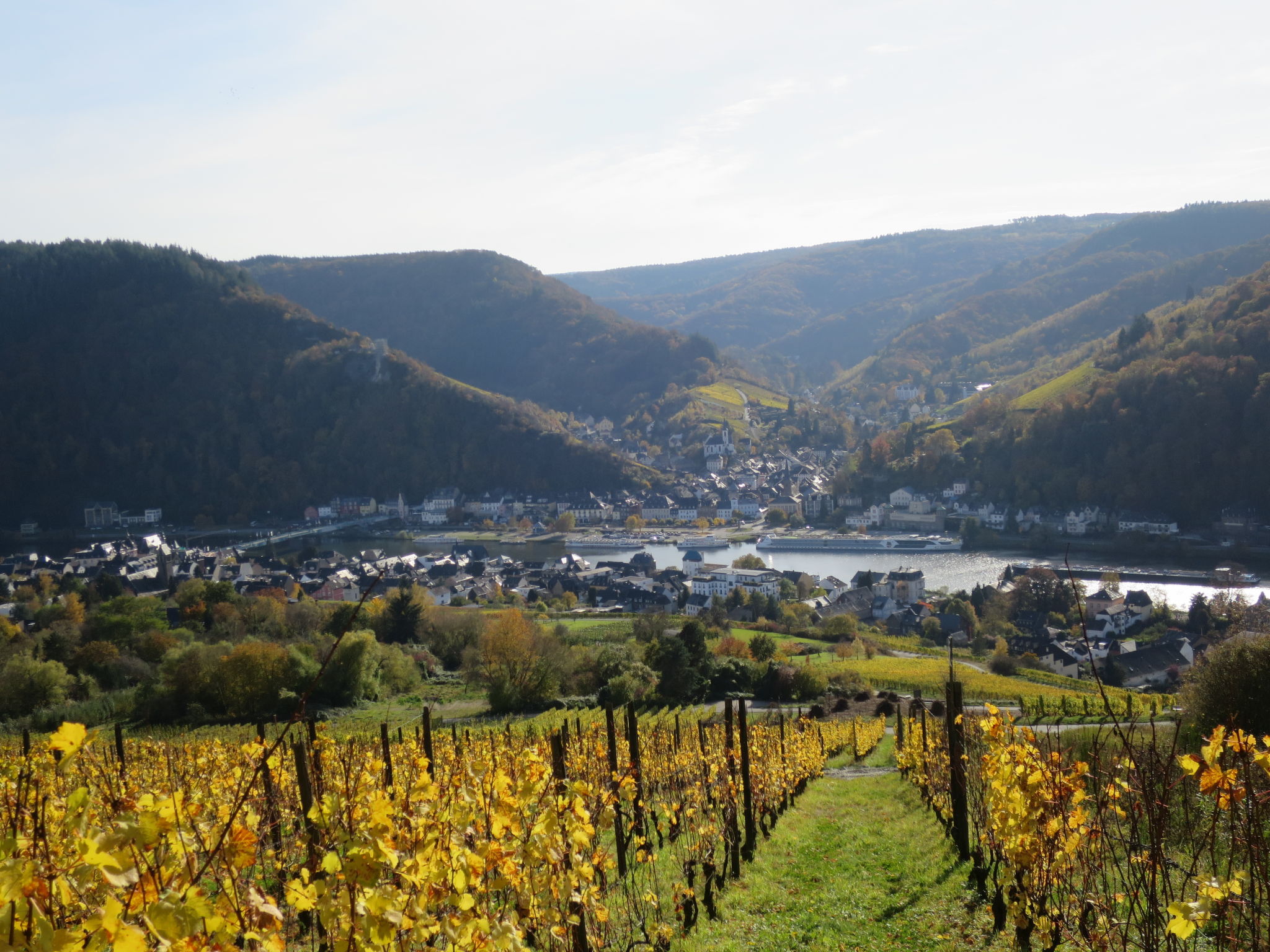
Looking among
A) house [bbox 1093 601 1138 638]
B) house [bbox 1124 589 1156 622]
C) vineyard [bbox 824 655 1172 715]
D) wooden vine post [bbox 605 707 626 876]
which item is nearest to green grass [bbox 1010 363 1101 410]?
house [bbox 1124 589 1156 622]

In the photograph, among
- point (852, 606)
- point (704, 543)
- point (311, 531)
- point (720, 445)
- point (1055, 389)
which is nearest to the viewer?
point (852, 606)

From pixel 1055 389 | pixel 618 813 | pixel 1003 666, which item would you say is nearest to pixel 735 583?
pixel 1003 666

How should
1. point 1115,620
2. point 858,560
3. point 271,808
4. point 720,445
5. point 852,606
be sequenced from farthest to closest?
1. point 720,445
2. point 858,560
3. point 852,606
4. point 1115,620
5. point 271,808

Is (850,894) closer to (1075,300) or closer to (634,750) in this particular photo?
(634,750)

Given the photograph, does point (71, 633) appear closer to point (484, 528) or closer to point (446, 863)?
point (446, 863)

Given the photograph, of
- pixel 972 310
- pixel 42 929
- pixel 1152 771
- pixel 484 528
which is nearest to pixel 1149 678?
pixel 1152 771

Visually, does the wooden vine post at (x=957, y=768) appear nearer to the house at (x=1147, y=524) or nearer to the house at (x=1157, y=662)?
the house at (x=1157, y=662)
